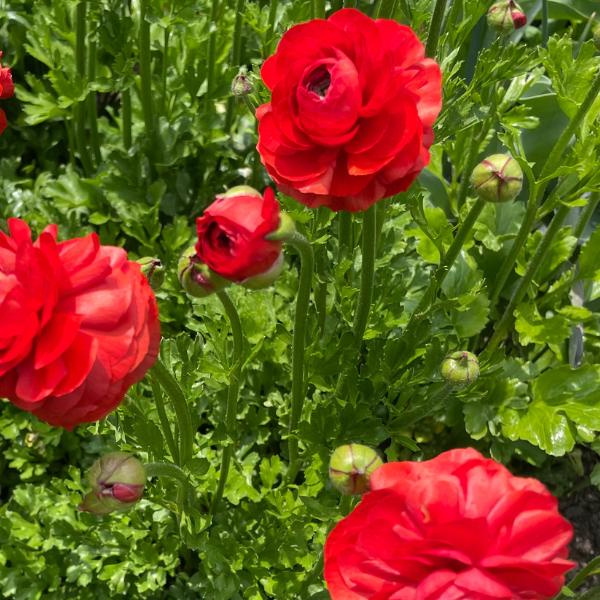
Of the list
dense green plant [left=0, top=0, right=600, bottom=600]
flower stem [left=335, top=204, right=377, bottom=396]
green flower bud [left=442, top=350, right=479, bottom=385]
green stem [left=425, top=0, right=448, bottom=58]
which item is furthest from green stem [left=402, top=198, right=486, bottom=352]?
green stem [left=425, top=0, right=448, bottom=58]

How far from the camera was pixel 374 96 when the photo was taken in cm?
92

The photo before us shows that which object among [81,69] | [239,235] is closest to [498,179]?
[239,235]

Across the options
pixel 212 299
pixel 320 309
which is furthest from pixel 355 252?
pixel 212 299

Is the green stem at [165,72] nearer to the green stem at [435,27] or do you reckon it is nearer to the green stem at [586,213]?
the green stem at [435,27]

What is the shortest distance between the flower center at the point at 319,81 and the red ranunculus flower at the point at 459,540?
56cm

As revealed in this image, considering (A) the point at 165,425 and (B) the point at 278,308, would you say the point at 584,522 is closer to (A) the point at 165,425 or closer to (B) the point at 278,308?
(B) the point at 278,308

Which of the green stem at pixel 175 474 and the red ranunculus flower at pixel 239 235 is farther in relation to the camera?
the green stem at pixel 175 474

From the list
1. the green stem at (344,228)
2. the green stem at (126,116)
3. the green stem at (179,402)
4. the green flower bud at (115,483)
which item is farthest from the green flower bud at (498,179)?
the green stem at (126,116)

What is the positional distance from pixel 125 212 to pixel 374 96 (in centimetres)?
131

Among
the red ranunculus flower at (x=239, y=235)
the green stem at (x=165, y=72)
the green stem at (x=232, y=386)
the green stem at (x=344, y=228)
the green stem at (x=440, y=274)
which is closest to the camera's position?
the red ranunculus flower at (x=239, y=235)

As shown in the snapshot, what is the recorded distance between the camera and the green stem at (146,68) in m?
1.72

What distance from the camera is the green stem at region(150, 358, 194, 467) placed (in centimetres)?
104

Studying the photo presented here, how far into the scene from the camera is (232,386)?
1314 mm

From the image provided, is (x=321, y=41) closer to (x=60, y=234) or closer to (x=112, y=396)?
(x=112, y=396)
